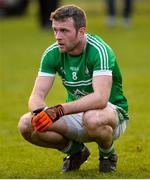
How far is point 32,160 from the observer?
876cm

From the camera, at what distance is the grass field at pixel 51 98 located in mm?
8266

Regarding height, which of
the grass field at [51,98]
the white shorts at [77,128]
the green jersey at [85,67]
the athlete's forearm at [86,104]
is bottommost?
the grass field at [51,98]

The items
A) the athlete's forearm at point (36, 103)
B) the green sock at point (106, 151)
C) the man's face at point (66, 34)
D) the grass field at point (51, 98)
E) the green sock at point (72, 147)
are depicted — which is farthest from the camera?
the grass field at point (51, 98)

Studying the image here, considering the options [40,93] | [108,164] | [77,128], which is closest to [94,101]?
[77,128]

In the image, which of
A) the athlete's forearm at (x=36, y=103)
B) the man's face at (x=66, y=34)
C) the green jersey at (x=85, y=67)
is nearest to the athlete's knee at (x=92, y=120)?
the green jersey at (x=85, y=67)

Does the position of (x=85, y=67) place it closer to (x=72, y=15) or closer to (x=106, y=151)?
(x=72, y=15)

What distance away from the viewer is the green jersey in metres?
7.67

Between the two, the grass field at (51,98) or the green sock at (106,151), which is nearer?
the green sock at (106,151)

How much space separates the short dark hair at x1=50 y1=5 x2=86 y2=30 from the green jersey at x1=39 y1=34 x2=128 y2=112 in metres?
0.25

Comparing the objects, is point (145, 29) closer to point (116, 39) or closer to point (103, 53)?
point (116, 39)

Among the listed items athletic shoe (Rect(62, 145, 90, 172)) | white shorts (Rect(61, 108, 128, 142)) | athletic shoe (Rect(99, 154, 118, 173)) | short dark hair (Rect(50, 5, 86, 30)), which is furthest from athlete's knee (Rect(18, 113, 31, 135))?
short dark hair (Rect(50, 5, 86, 30))

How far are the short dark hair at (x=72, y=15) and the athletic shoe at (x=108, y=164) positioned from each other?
49.9 inches

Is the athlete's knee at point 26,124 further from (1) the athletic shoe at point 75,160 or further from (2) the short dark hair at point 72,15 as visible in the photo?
(2) the short dark hair at point 72,15

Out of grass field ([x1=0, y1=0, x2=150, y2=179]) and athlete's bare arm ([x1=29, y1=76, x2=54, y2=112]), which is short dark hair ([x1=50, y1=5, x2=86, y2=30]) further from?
grass field ([x1=0, y1=0, x2=150, y2=179])
